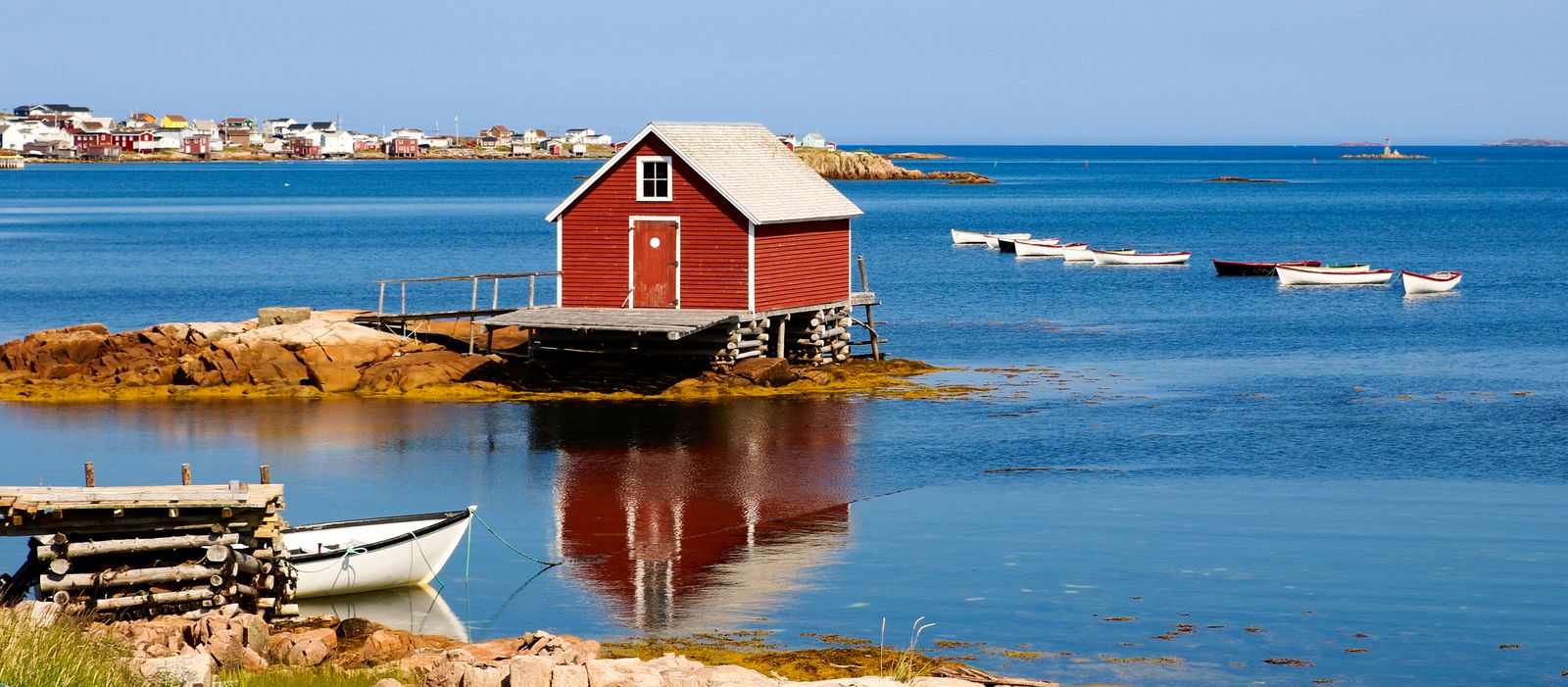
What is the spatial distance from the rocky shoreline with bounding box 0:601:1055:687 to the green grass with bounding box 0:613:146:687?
70 mm

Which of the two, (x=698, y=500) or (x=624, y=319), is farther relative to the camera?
(x=624, y=319)

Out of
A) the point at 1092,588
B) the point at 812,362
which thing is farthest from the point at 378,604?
the point at 812,362

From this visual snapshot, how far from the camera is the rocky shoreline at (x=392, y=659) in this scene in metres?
14.3

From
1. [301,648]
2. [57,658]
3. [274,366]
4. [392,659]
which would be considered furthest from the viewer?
[274,366]

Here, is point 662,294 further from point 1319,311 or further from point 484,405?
point 1319,311

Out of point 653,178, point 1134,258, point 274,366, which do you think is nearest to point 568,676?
point 653,178

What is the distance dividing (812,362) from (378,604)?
20513mm

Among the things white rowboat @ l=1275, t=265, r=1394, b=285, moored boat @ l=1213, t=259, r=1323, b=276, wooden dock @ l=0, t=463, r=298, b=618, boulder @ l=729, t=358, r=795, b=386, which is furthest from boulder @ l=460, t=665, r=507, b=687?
moored boat @ l=1213, t=259, r=1323, b=276

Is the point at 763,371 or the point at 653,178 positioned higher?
the point at 653,178

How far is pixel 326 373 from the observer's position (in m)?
37.8

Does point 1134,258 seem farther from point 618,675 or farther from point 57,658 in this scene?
point 57,658

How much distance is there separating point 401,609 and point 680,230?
1775 centimetres

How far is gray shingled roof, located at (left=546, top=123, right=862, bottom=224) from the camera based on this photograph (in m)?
37.0

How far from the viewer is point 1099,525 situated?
24.6 meters
